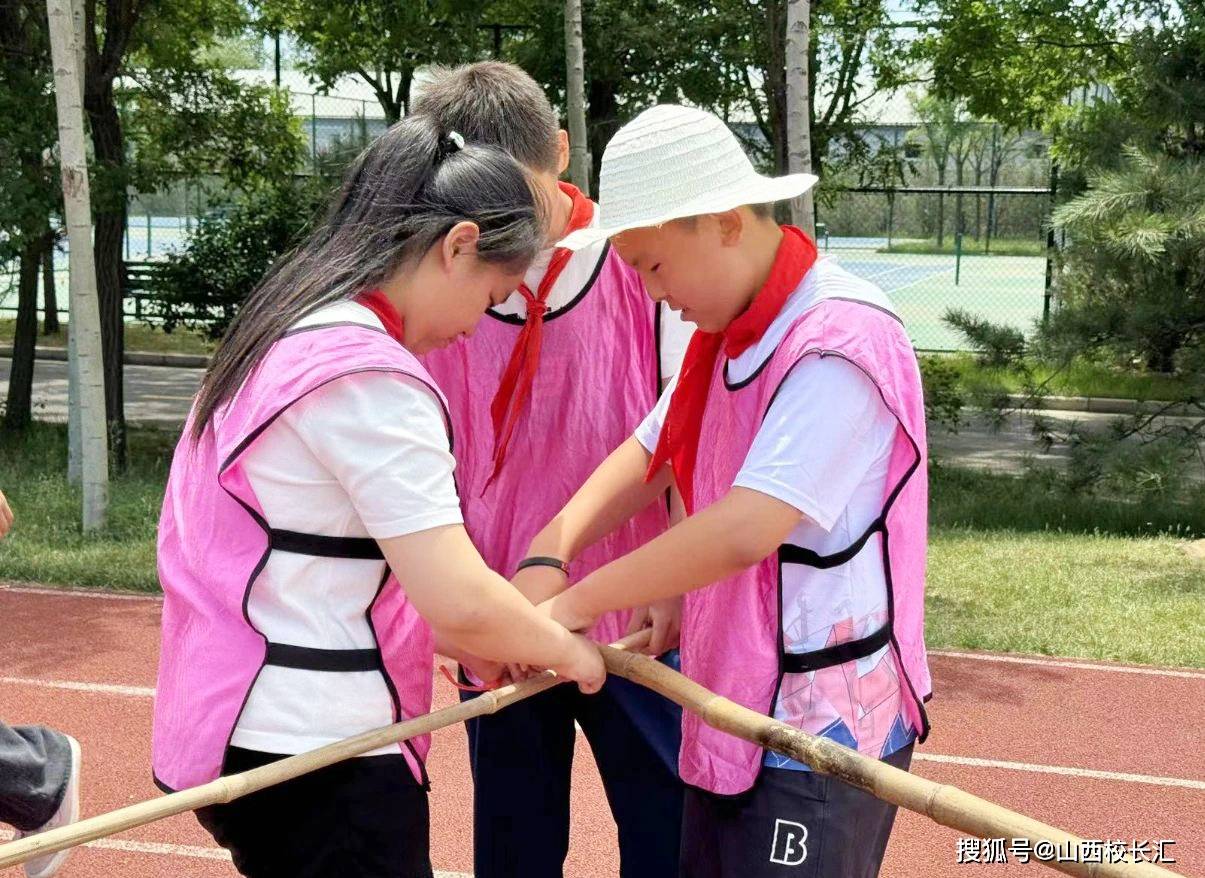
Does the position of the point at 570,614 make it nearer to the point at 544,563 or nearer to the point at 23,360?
the point at 544,563

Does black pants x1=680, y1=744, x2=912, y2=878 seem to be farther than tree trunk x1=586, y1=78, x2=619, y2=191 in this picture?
No

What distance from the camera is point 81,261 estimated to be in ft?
27.9

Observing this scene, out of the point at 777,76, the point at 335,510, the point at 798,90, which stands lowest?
the point at 335,510

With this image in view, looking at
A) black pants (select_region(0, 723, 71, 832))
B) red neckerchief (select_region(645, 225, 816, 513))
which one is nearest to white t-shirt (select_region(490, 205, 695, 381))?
red neckerchief (select_region(645, 225, 816, 513))

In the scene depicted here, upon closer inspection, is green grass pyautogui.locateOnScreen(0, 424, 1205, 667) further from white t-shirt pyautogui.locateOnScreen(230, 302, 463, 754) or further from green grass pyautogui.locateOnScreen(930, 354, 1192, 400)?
white t-shirt pyautogui.locateOnScreen(230, 302, 463, 754)

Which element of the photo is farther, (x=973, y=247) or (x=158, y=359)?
(x=973, y=247)

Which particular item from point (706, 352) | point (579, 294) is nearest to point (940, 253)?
point (579, 294)

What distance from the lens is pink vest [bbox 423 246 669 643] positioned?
2658 mm

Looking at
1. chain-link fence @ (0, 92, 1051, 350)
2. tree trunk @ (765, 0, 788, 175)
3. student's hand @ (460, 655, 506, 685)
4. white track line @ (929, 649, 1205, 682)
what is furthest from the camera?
chain-link fence @ (0, 92, 1051, 350)

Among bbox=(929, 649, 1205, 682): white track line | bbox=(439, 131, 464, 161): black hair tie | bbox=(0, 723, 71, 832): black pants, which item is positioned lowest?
bbox=(929, 649, 1205, 682): white track line

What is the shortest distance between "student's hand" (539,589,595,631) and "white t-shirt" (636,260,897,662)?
32 cm

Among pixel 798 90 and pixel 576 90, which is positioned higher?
pixel 576 90

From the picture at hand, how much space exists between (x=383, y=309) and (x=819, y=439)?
2.01 feet

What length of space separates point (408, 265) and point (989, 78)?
39.8 feet
